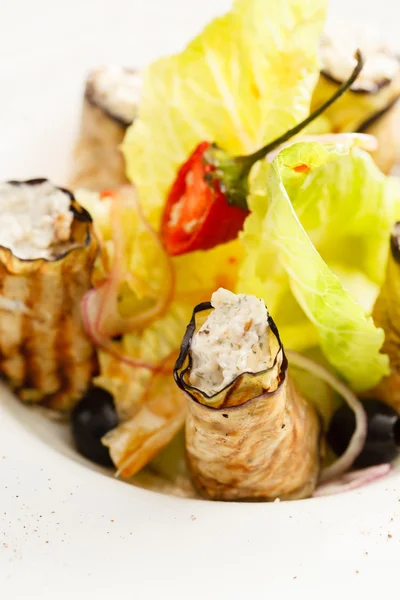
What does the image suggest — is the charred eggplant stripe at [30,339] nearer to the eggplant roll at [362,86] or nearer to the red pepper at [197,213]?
the red pepper at [197,213]

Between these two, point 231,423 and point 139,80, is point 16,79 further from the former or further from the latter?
point 231,423

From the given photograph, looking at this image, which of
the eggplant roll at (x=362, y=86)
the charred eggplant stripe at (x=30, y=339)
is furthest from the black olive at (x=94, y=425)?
the eggplant roll at (x=362, y=86)

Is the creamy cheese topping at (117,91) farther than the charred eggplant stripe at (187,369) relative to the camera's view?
Yes

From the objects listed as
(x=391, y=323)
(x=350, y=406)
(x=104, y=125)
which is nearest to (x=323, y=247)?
(x=391, y=323)

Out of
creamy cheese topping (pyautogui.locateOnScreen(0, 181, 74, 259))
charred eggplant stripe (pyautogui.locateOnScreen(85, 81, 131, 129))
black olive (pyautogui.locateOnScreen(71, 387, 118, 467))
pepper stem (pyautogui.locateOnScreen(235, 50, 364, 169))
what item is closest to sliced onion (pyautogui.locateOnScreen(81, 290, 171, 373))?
black olive (pyautogui.locateOnScreen(71, 387, 118, 467))

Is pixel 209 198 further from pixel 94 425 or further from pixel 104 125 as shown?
pixel 104 125

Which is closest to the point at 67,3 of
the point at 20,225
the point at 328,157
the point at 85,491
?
the point at 20,225
